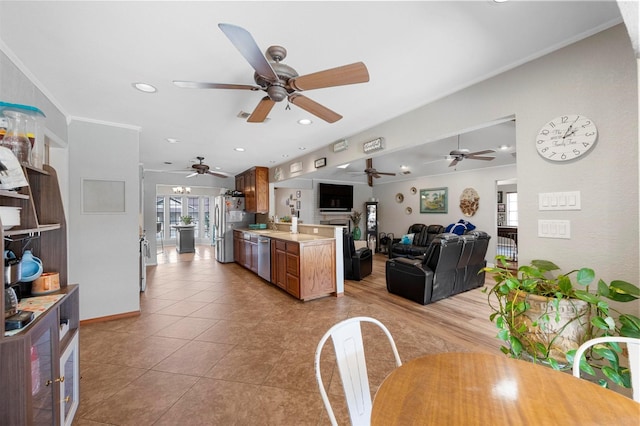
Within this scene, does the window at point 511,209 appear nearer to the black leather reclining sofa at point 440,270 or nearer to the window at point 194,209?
the black leather reclining sofa at point 440,270

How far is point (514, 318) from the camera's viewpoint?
1701 mm

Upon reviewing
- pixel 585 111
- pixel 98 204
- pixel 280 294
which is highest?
pixel 585 111

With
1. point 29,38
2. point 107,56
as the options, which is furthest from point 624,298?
point 29,38

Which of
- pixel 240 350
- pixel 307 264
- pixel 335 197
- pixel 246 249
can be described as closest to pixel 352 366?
pixel 240 350

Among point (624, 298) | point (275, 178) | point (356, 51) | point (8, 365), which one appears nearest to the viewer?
point (8, 365)

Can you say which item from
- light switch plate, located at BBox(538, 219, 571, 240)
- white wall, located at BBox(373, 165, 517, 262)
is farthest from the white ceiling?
white wall, located at BBox(373, 165, 517, 262)

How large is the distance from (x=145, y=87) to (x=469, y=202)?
23.3 ft

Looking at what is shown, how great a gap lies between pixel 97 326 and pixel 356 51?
397cm

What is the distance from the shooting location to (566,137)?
1.77m

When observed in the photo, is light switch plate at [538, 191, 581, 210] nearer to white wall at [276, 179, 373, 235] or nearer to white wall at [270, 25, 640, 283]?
white wall at [270, 25, 640, 283]

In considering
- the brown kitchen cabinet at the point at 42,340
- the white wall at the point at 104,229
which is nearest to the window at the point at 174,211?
the white wall at the point at 104,229

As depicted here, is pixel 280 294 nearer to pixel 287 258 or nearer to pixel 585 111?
pixel 287 258

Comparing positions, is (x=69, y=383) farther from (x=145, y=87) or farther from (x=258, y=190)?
(x=258, y=190)

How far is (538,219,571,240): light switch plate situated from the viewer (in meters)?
1.78
